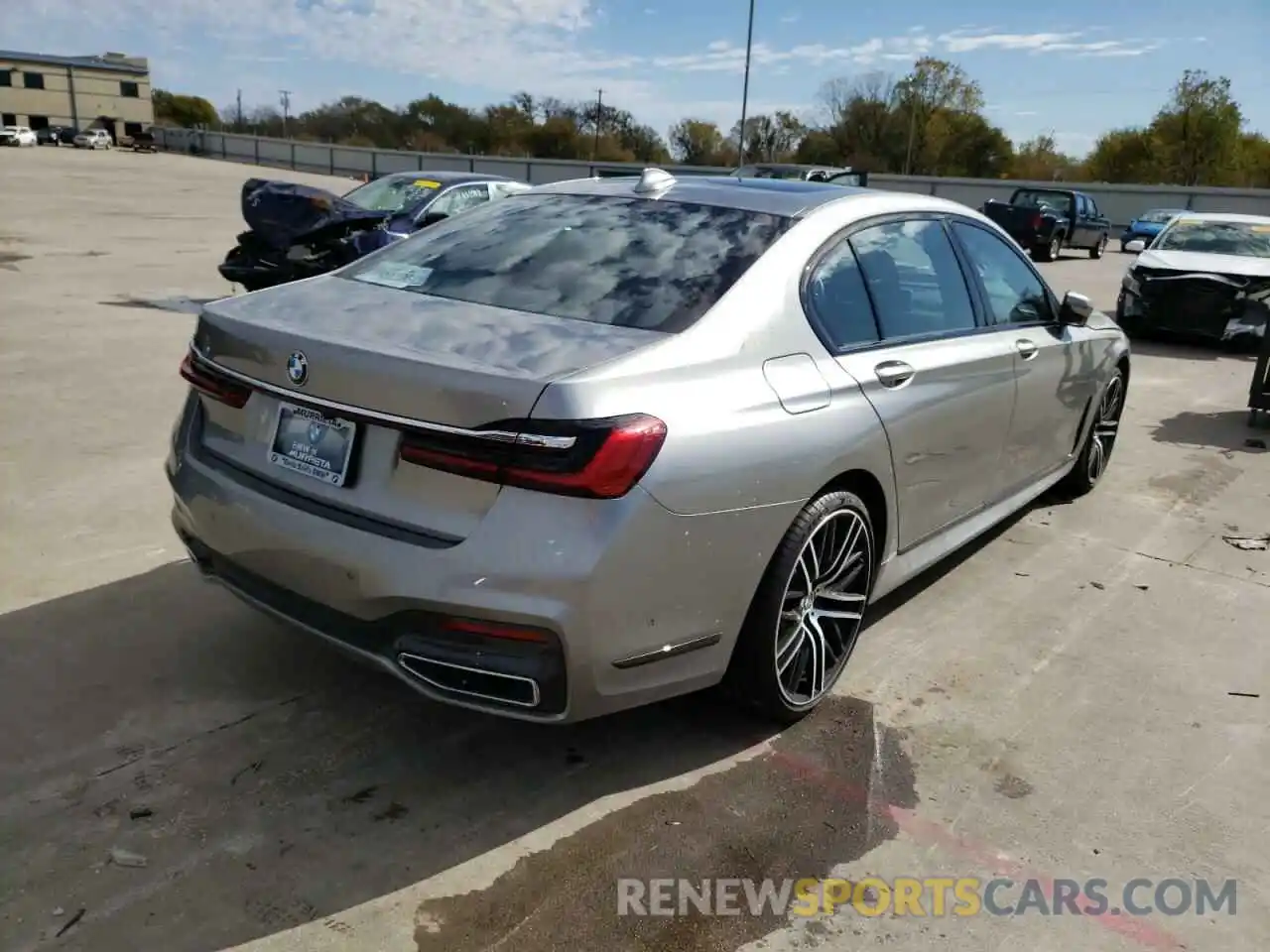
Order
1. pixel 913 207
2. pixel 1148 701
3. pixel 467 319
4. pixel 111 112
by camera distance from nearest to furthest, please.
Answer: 1. pixel 467 319
2. pixel 1148 701
3. pixel 913 207
4. pixel 111 112

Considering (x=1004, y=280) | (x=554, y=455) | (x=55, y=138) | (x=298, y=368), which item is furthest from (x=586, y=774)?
(x=55, y=138)

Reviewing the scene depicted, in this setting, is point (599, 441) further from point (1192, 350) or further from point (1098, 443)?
point (1192, 350)

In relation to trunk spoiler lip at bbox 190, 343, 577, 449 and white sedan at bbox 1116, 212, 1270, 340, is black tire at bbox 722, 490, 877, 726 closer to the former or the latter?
trunk spoiler lip at bbox 190, 343, 577, 449

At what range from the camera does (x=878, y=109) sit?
2734 inches

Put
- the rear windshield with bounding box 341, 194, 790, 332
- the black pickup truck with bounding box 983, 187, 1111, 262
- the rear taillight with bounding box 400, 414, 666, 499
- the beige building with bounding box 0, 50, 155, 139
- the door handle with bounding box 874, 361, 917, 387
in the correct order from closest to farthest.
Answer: the rear taillight with bounding box 400, 414, 666, 499
the rear windshield with bounding box 341, 194, 790, 332
the door handle with bounding box 874, 361, 917, 387
the black pickup truck with bounding box 983, 187, 1111, 262
the beige building with bounding box 0, 50, 155, 139

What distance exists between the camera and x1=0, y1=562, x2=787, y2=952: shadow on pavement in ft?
7.87

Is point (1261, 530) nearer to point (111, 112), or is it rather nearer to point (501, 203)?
point (501, 203)

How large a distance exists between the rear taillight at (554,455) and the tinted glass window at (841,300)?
106 centimetres

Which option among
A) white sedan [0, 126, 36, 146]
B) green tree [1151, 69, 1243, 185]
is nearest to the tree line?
green tree [1151, 69, 1243, 185]

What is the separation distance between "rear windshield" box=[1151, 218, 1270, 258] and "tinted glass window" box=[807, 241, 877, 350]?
1054cm

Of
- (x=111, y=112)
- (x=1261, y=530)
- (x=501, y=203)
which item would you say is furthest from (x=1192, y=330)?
(x=111, y=112)

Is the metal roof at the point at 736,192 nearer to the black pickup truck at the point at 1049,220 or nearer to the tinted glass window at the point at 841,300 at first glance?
the tinted glass window at the point at 841,300

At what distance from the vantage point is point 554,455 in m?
2.38

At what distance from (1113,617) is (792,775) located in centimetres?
205
